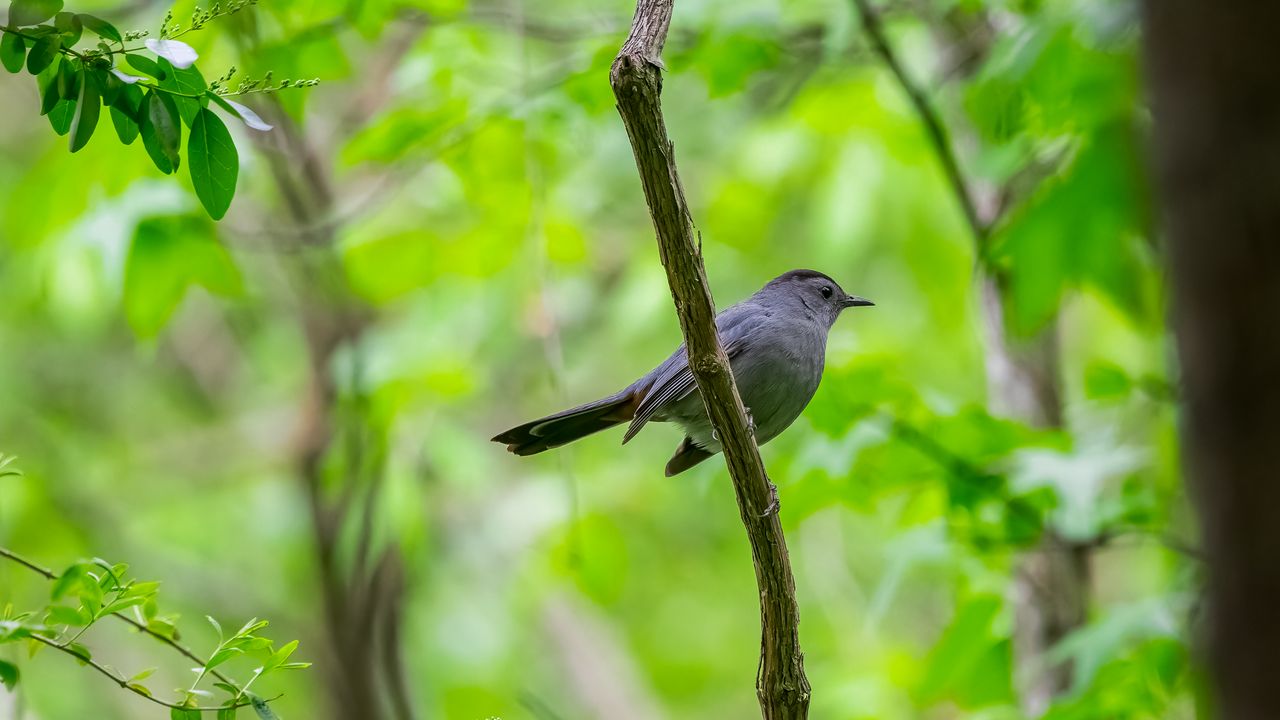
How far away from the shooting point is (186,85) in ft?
7.30

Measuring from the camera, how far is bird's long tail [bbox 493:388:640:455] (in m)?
4.44

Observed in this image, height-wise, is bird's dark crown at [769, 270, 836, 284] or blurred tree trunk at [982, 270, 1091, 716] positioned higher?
bird's dark crown at [769, 270, 836, 284]

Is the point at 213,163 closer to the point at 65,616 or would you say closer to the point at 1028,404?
the point at 65,616

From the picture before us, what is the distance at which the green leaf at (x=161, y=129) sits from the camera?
215 cm

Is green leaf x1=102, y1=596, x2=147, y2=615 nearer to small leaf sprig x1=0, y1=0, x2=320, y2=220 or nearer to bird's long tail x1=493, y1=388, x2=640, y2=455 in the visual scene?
small leaf sprig x1=0, y1=0, x2=320, y2=220

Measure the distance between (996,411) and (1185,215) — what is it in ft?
16.9

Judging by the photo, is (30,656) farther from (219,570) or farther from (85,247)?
(219,570)

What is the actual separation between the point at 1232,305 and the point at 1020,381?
5.04 meters

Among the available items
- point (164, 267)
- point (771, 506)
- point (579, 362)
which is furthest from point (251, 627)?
point (579, 362)

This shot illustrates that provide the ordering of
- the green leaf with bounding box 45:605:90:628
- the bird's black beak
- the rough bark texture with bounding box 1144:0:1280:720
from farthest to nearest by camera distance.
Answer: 1. the bird's black beak
2. the green leaf with bounding box 45:605:90:628
3. the rough bark texture with bounding box 1144:0:1280:720

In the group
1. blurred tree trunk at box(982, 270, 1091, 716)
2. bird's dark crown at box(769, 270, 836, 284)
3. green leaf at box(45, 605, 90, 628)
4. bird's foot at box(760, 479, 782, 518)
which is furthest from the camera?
bird's dark crown at box(769, 270, 836, 284)

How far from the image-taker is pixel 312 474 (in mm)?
6297

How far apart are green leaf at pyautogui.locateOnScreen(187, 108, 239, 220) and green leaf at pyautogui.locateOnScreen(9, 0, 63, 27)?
1.01 ft

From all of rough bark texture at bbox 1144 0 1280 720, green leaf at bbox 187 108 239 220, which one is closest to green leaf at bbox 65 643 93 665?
green leaf at bbox 187 108 239 220
